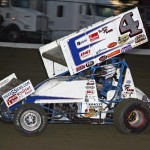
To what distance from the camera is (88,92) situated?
373 inches

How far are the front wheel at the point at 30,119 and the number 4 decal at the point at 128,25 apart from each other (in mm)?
1809

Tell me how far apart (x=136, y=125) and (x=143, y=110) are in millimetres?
260

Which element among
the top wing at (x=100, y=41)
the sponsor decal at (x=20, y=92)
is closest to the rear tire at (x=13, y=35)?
the top wing at (x=100, y=41)

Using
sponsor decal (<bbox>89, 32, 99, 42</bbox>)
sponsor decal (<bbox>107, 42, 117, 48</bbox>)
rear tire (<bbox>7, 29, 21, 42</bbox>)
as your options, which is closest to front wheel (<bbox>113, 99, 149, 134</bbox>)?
sponsor decal (<bbox>107, 42, 117, 48</bbox>)

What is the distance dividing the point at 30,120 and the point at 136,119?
1.67 meters

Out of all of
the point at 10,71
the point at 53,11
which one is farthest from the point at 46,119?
the point at 53,11

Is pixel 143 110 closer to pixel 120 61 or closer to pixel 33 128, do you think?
pixel 120 61

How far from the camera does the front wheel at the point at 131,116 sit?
928 centimetres

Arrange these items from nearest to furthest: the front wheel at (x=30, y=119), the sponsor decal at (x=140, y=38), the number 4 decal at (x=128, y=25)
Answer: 1. the front wheel at (x=30, y=119)
2. the number 4 decal at (x=128, y=25)
3. the sponsor decal at (x=140, y=38)

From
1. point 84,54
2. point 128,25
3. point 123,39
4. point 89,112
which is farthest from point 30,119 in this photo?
point 128,25

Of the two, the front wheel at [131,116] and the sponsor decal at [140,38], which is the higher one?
the sponsor decal at [140,38]

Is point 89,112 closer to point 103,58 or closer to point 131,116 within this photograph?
point 131,116

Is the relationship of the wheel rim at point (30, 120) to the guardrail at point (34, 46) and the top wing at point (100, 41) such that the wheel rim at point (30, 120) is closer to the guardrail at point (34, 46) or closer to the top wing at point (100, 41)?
the top wing at point (100, 41)

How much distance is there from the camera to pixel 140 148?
28.5ft
